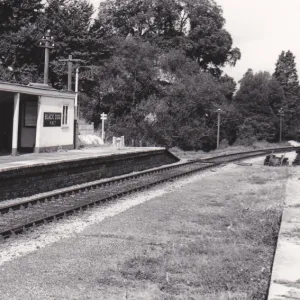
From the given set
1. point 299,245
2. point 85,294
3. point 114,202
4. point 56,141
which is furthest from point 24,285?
point 56,141

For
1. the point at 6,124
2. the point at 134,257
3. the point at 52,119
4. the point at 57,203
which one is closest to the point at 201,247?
the point at 134,257

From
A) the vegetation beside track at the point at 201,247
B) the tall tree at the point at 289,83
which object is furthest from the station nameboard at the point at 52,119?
the tall tree at the point at 289,83

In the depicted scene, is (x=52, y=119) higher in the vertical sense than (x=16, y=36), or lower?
lower

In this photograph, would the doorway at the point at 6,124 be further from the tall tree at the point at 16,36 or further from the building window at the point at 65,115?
the tall tree at the point at 16,36

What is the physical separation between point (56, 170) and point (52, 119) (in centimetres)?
584

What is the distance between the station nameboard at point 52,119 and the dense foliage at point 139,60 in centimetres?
1627

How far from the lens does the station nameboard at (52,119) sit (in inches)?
816

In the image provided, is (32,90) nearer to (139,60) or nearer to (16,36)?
(16,36)

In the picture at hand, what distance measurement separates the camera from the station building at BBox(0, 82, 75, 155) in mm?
20234

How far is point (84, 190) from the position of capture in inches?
597

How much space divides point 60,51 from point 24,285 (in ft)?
115

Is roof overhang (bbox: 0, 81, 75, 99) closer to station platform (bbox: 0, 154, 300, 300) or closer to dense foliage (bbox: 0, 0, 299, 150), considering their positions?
station platform (bbox: 0, 154, 300, 300)

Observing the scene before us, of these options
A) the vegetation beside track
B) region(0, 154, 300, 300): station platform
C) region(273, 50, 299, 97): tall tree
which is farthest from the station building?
region(273, 50, 299, 97): tall tree

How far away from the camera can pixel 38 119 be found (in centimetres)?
2025
